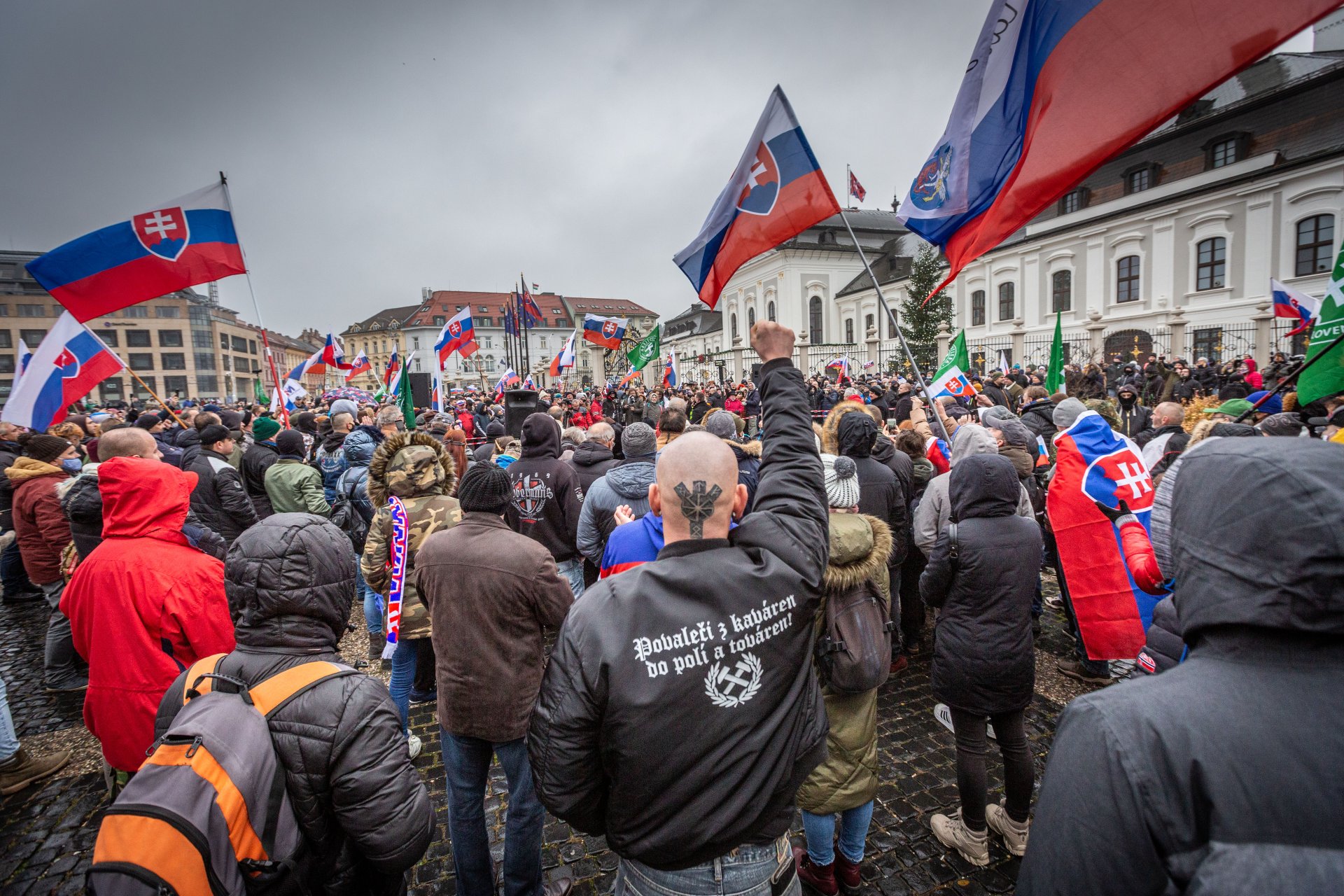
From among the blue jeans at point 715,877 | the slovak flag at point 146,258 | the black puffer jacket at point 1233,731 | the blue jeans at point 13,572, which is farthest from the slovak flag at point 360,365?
the black puffer jacket at point 1233,731

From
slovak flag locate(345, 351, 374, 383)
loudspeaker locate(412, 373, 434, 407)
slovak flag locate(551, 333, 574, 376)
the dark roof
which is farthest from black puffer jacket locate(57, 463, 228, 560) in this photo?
the dark roof

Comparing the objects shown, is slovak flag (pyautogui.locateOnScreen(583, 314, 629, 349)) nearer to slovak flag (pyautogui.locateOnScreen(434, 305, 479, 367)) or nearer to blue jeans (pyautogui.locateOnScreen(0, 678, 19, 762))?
slovak flag (pyautogui.locateOnScreen(434, 305, 479, 367))

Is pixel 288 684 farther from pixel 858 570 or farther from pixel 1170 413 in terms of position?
pixel 1170 413

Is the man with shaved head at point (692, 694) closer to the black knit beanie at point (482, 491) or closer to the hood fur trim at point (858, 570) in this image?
the hood fur trim at point (858, 570)

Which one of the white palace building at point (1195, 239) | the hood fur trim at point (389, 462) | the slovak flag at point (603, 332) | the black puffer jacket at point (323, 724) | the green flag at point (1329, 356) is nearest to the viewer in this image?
the black puffer jacket at point (323, 724)

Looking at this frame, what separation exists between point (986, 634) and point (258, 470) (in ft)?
22.6

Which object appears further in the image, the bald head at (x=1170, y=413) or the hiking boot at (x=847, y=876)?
the bald head at (x=1170, y=413)

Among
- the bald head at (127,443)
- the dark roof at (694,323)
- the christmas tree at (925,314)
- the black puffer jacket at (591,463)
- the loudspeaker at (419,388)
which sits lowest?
the black puffer jacket at (591,463)

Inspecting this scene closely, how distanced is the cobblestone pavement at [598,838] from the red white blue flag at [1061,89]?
10.4 feet

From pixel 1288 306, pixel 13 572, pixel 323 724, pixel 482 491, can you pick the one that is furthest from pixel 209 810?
pixel 1288 306

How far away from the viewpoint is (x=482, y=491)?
2.69 meters

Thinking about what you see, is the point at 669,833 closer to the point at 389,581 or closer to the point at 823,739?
the point at 823,739

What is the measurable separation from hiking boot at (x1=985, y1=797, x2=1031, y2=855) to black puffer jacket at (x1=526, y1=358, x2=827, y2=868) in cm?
212

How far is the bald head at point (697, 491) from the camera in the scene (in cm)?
165
